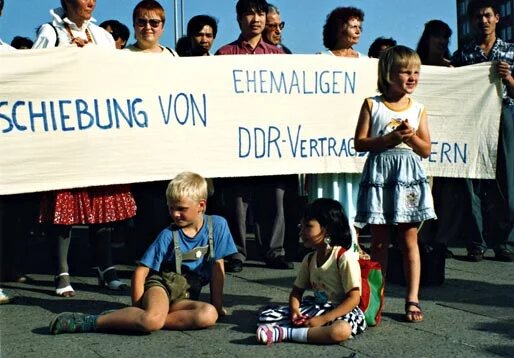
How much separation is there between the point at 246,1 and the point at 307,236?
3253 millimetres

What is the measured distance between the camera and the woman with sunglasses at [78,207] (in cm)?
673

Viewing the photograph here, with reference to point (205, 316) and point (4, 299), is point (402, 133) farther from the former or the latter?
point (4, 299)

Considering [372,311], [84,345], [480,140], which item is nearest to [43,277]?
[84,345]

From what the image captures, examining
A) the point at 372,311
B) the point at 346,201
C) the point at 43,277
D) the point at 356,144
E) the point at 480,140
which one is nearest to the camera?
the point at 372,311

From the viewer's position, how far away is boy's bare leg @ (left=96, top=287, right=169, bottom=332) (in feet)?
17.2

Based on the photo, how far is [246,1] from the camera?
8.01m

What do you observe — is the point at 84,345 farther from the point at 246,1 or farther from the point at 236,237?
the point at 246,1

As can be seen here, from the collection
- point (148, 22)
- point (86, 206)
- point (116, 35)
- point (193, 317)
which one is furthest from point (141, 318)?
point (116, 35)

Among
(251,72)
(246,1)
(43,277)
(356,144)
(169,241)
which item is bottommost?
(43,277)

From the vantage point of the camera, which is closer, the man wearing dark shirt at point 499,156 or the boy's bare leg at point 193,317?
the boy's bare leg at point 193,317

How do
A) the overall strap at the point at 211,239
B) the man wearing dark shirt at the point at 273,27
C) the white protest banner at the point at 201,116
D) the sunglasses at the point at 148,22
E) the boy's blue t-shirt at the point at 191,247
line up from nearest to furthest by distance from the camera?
the boy's blue t-shirt at the point at 191,247 → the overall strap at the point at 211,239 → the white protest banner at the point at 201,116 → the sunglasses at the point at 148,22 → the man wearing dark shirt at the point at 273,27

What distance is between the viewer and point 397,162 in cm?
580

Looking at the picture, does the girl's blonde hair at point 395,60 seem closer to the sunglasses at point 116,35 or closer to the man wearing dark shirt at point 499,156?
the man wearing dark shirt at point 499,156

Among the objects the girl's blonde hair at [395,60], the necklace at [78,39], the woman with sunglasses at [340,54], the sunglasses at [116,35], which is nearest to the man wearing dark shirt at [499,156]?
the woman with sunglasses at [340,54]
